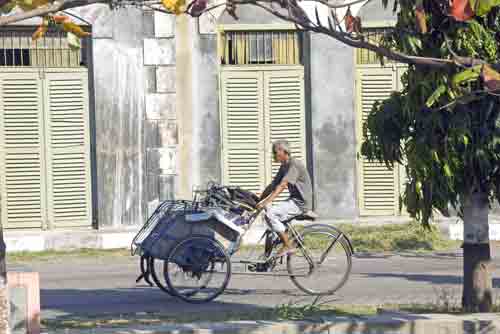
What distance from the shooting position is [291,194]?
1275 centimetres

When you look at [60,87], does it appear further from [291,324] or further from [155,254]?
[291,324]

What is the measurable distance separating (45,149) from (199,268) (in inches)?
288

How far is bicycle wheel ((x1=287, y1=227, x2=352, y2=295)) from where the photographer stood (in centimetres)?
1243

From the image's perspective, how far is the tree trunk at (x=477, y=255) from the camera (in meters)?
→ 9.73

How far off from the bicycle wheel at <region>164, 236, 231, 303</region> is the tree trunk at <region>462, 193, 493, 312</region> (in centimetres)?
313

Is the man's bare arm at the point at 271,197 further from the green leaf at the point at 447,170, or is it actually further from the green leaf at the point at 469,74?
the green leaf at the point at 469,74

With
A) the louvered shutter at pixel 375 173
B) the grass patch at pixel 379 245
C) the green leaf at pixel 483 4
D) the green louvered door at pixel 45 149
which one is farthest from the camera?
the louvered shutter at pixel 375 173

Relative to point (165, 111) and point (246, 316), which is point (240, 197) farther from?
point (165, 111)

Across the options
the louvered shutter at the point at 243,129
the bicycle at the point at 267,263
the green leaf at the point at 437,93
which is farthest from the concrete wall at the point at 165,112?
the green leaf at the point at 437,93

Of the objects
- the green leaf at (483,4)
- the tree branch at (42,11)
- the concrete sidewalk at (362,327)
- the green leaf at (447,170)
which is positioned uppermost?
the tree branch at (42,11)

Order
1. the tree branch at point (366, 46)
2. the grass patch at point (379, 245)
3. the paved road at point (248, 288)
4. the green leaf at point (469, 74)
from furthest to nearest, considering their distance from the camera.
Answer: the grass patch at point (379, 245), the paved road at point (248, 288), the tree branch at point (366, 46), the green leaf at point (469, 74)

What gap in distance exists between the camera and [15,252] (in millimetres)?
17953

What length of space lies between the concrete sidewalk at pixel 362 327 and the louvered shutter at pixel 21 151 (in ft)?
31.7

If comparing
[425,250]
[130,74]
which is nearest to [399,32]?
[425,250]
